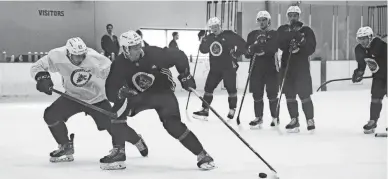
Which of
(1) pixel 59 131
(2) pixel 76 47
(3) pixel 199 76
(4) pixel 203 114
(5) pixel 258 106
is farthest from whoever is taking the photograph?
(3) pixel 199 76

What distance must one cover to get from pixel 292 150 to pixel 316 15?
30.2 feet

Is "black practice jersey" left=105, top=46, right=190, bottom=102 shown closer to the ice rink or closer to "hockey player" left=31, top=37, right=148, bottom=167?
"hockey player" left=31, top=37, right=148, bottom=167

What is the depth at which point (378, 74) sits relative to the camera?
4.83 metres

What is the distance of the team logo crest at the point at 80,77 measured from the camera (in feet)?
11.9

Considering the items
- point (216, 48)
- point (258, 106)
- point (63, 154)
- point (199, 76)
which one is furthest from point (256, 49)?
point (199, 76)

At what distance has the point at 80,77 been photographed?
3.66m

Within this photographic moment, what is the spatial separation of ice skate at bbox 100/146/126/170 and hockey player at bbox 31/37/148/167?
0.31ft

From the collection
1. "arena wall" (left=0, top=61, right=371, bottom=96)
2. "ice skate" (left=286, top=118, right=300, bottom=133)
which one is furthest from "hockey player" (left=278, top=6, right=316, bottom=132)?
"arena wall" (left=0, top=61, right=371, bottom=96)

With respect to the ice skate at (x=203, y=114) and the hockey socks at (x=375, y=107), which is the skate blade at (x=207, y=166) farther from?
the ice skate at (x=203, y=114)

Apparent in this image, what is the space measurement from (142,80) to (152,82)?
0.06m

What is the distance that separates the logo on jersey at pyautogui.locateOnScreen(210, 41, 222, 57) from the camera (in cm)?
606

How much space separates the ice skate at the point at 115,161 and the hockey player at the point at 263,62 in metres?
2.15

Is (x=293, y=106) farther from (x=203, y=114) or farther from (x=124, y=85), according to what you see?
(x=124, y=85)

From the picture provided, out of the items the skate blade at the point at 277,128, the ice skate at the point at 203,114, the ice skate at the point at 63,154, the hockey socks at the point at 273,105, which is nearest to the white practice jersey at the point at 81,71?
the ice skate at the point at 63,154
